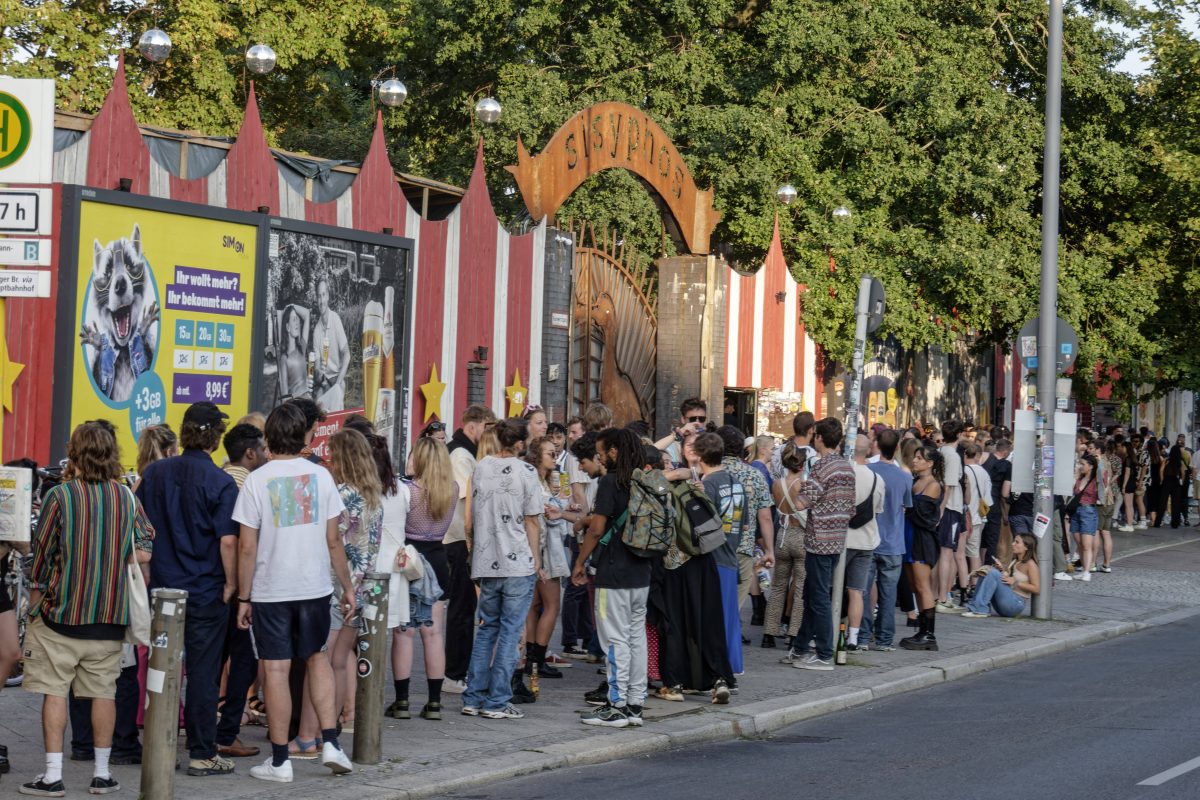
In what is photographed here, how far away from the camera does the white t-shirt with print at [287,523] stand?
7.33 metres

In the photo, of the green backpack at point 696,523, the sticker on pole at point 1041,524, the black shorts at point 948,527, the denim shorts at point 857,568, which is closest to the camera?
the green backpack at point 696,523

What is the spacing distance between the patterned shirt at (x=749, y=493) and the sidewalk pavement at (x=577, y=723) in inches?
38.0

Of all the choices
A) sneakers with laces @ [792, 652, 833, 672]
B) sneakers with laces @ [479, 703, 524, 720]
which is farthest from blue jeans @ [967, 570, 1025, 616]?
sneakers with laces @ [479, 703, 524, 720]

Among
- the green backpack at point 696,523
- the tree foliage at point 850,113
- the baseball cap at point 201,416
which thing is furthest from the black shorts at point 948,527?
the tree foliage at point 850,113

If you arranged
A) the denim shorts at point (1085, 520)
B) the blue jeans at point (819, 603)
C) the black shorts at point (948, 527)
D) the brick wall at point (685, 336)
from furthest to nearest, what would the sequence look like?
the brick wall at point (685, 336) < the denim shorts at point (1085, 520) < the black shorts at point (948, 527) < the blue jeans at point (819, 603)

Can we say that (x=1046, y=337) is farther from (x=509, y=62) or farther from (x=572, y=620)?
(x=509, y=62)

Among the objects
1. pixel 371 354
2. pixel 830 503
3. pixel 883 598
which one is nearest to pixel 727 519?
pixel 830 503

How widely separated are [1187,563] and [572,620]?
46.2 ft

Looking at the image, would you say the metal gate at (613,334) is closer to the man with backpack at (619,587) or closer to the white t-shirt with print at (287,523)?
the man with backpack at (619,587)

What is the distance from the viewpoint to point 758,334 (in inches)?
974

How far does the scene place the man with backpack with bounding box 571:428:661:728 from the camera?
9125mm

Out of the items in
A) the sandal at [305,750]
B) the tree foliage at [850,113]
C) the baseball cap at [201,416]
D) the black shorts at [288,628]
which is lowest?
the sandal at [305,750]

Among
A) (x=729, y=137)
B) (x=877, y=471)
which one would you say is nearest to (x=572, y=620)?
(x=877, y=471)

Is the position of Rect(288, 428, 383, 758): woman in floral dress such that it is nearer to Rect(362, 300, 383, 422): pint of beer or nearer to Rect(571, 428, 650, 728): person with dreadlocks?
Rect(571, 428, 650, 728): person with dreadlocks
